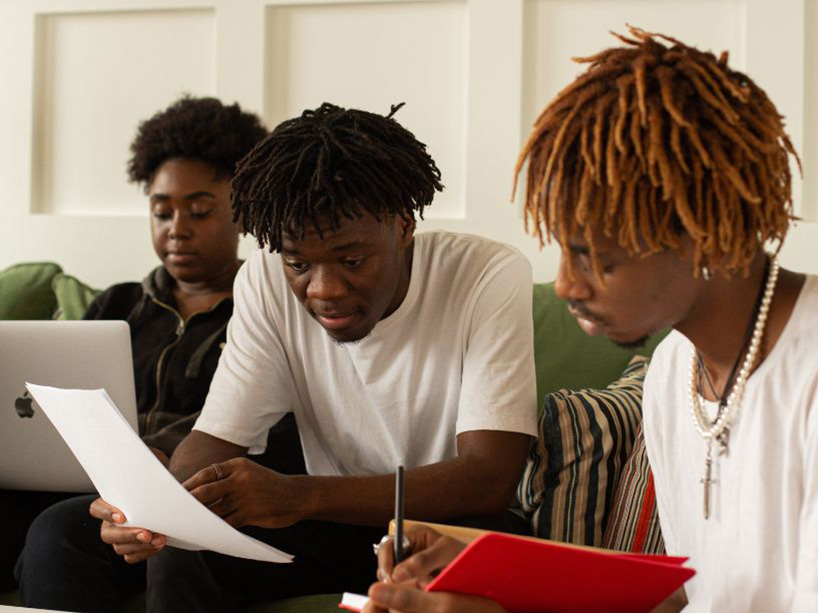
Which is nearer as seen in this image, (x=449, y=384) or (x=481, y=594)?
(x=481, y=594)

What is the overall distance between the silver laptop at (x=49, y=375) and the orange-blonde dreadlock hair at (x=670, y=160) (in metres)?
0.93

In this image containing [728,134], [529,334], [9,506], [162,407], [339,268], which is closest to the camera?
[728,134]

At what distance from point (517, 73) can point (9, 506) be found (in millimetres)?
1326

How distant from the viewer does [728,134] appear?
0.91m

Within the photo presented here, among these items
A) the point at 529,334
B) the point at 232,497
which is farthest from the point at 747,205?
the point at 232,497

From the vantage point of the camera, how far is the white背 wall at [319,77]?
6.80ft

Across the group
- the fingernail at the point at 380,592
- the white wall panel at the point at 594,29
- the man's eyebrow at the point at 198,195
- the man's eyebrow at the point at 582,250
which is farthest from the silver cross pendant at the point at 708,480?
the man's eyebrow at the point at 198,195

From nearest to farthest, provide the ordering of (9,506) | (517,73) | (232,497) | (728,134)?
(728,134), (232,497), (9,506), (517,73)

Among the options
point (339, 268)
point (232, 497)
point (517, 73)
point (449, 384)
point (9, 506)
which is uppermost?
point (517, 73)

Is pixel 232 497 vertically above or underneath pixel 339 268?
underneath

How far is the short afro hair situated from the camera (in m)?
2.13

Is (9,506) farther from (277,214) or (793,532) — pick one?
(793,532)

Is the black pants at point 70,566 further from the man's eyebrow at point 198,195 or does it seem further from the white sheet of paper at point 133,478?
the man's eyebrow at point 198,195

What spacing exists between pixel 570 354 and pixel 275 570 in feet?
2.27
